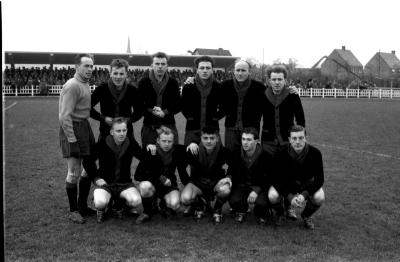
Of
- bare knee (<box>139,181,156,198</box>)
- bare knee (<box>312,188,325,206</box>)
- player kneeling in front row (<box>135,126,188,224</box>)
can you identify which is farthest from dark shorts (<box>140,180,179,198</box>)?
bare knee (<box>312,188,325,206</box>)

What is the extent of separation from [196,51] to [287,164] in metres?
68.4

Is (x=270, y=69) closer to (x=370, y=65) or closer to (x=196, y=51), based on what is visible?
(x=196, y=51)

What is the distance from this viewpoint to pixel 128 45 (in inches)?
4651

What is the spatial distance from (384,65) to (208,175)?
9386 centimetres

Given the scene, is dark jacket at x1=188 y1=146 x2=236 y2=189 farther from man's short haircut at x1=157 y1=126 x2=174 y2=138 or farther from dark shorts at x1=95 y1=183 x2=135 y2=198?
dark shorts at x1=95 y1=183 x2=135 y2=198

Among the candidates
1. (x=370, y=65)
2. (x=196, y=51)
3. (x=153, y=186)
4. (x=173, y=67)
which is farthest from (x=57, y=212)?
(x=370, y=65)

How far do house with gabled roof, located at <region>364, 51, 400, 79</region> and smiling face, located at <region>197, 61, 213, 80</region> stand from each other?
8820cm

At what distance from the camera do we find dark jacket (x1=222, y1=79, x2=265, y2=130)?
5.25 m

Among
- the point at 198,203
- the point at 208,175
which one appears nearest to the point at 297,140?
the point at 208,175

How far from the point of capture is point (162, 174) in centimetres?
522

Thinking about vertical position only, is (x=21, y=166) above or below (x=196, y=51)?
below

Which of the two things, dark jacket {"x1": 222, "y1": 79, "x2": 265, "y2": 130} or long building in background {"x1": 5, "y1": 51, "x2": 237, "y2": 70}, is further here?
long building in background {"x1": 5, "y1": 51, "x2": 237, "y2": 70}

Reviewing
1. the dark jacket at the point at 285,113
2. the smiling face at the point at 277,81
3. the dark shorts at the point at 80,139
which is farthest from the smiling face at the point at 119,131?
the smiling face at the point at 277,81

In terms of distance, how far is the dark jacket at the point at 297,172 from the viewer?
4.88m
